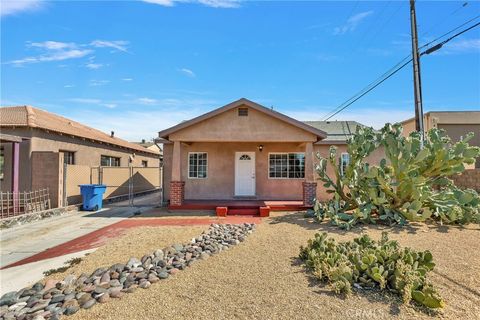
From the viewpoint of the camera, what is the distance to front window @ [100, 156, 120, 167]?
17.0 meters

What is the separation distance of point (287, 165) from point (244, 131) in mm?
3356

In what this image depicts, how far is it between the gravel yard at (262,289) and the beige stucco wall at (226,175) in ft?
22.3

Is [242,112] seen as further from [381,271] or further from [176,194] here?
[381,271]

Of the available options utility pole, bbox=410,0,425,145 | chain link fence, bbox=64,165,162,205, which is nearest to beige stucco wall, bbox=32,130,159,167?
chain link fence, bbox=64,165,162,205

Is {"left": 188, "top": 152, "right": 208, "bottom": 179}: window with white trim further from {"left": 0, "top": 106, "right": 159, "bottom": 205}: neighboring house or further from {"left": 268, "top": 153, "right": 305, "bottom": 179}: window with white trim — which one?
{"left": 0, "top": 106, "right": 159, "bottom": 205}: neighboring house

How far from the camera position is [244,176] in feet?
45.2

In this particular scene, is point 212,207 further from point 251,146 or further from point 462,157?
point 462,157

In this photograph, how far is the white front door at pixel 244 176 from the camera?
1373 cm

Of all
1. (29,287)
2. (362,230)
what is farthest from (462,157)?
(29,287)

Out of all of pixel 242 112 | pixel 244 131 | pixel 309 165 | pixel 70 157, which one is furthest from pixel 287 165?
pixel 70 157

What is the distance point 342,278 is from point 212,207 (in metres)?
7.67

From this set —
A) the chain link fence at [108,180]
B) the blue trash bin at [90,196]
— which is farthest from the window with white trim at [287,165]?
the blue trash bin at [90,196]

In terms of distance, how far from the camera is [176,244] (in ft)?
20.5

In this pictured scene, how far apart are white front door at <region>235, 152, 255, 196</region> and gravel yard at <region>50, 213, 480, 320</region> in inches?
270
